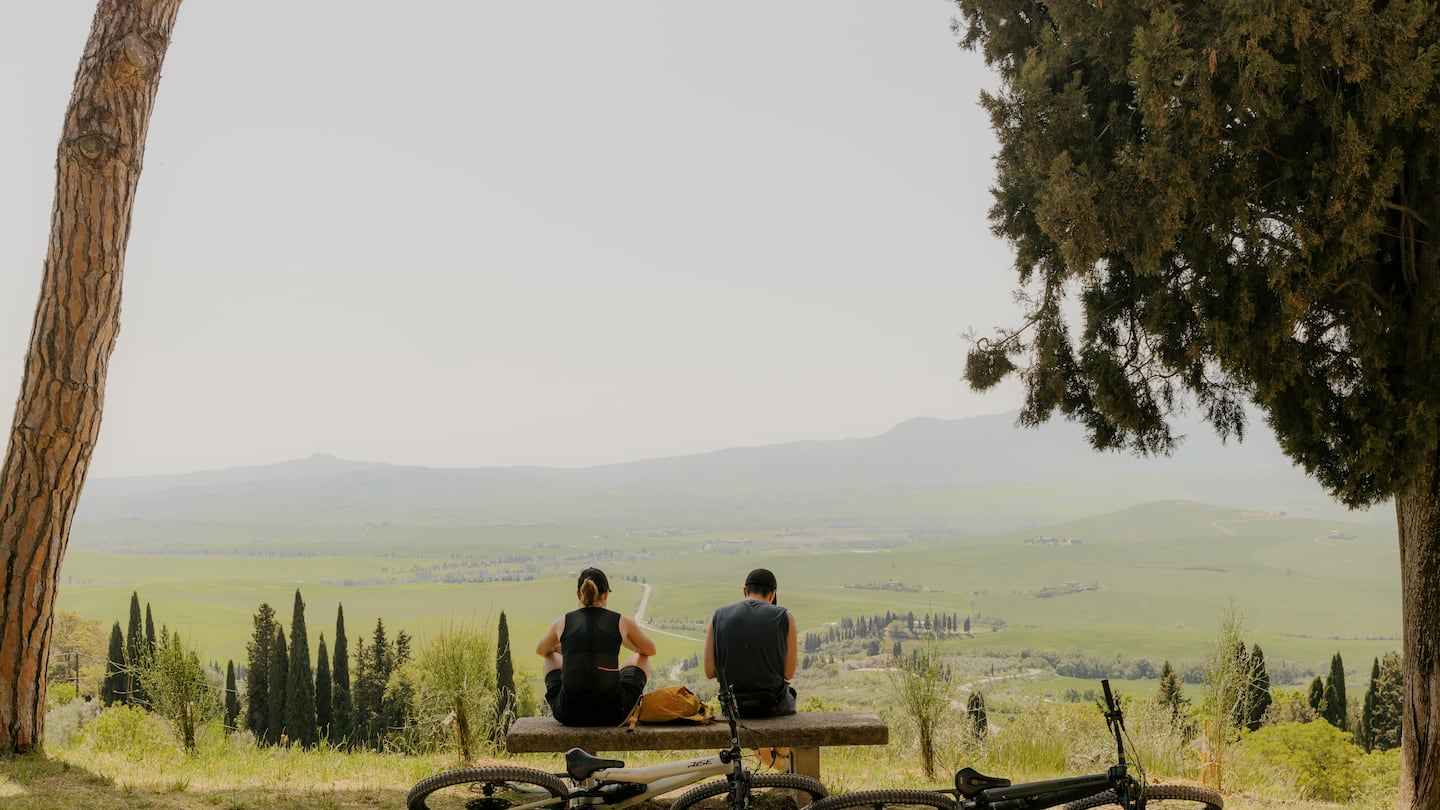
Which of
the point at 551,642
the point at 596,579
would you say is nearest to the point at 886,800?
the point at 596,579

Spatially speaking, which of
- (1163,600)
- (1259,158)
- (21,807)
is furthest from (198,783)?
(1163,600)

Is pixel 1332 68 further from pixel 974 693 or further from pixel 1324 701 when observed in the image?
pixel 1324 701

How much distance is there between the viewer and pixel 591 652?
5.41m

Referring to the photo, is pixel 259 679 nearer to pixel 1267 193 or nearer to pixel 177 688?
pixel 177 688

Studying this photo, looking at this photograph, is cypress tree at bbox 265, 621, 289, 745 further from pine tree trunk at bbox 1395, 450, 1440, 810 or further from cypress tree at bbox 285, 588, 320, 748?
pine tree trunk at bbox 1395, 450, 1440, 810

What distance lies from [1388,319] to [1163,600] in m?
178

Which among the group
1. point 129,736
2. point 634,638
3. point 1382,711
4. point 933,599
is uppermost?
point 634,638

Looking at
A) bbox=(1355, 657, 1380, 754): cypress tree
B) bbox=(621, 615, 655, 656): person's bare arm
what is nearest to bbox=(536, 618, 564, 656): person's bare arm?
bbox=(621, 615, 655, 656): person's bare arm

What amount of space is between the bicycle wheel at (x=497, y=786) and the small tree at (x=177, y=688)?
Result: 4052 millimetres

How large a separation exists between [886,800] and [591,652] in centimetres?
182

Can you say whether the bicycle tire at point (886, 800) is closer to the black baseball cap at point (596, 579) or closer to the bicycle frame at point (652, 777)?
the bicycle frame at point (652, 777)

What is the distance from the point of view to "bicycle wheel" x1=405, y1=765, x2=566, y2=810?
15.1 ft

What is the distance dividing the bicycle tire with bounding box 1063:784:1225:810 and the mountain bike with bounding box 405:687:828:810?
122cm

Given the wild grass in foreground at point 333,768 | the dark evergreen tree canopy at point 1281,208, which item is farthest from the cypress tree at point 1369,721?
the dark evergreen tree canopy at point 1281,208
